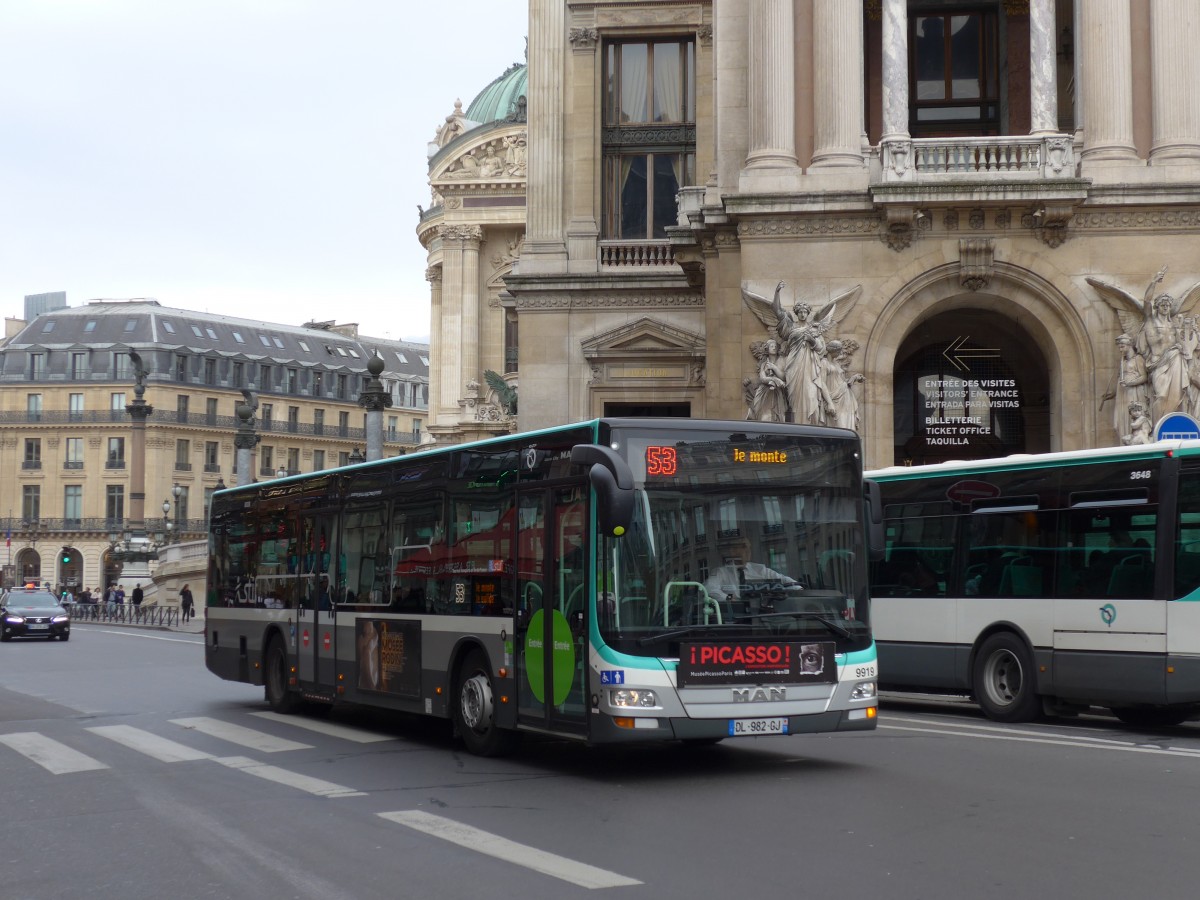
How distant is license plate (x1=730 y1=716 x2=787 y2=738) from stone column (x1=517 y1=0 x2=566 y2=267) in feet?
83.1

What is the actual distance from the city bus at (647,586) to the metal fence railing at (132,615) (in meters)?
44.5

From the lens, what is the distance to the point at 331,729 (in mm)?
17000

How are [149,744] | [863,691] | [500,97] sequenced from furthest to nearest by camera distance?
[500,97]
[149,744]
[863,691]

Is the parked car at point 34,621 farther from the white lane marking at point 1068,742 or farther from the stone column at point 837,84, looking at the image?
the white lane marking at point 1068,742

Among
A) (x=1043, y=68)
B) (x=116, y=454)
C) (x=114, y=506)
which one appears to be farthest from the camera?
(x=116, y=454)

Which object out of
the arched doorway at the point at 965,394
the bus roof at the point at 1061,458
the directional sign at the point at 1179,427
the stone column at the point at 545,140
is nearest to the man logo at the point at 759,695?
the bus roof at the point at 1061,458

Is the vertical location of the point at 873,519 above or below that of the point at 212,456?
below

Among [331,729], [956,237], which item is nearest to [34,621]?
[956,237]

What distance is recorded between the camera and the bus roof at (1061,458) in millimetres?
15663

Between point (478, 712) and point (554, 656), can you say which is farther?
point (478, 712)

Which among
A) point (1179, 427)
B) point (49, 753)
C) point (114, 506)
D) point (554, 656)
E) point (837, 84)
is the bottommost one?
point (49, 753)

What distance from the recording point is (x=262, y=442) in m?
110

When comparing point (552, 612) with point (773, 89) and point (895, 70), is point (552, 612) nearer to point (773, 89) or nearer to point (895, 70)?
point (773, 89)

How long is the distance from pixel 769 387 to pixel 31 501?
3416 inches
